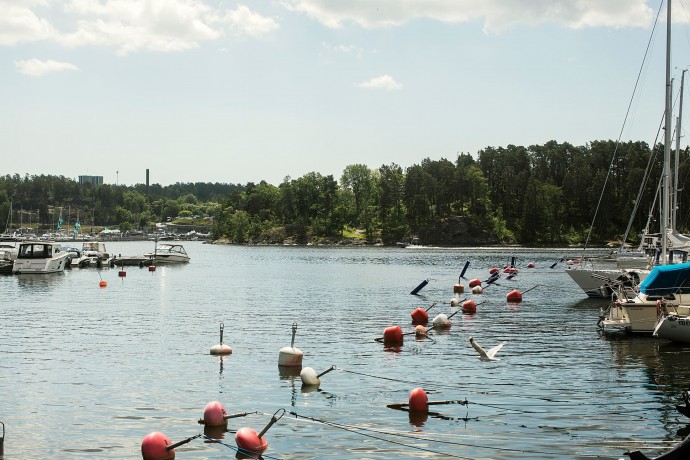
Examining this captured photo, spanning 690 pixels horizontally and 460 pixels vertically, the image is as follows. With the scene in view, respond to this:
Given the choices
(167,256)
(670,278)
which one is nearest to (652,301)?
(670,278)

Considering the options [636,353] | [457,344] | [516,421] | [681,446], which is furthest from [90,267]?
[681,446]

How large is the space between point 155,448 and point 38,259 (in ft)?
289

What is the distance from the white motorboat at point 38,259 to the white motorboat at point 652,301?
77772 millimetres

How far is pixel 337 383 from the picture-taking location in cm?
3222

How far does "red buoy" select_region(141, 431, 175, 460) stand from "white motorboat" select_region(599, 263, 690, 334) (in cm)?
2896

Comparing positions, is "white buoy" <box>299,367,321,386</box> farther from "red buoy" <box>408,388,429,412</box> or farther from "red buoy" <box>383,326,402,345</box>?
"red buoy" <box>383,326,402,345</box>

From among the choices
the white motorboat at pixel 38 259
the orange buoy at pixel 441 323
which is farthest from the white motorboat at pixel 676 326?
the white motorboat at pixel 38 259

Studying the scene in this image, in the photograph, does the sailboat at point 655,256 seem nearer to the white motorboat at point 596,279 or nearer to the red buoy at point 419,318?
the white motorboat at point 596,279

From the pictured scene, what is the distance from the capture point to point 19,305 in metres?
64.6

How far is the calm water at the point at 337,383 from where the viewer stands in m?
23.6

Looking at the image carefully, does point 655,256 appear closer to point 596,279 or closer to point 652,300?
point 596,279

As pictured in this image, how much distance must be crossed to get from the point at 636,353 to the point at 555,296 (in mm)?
39545

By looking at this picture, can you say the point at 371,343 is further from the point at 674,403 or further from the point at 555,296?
the point at 555,296

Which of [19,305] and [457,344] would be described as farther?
[19,305]
